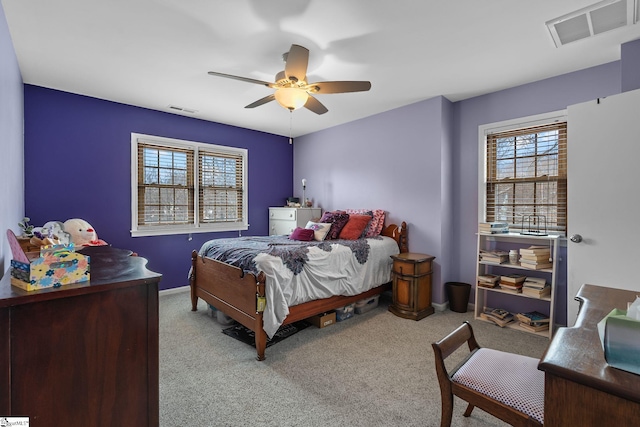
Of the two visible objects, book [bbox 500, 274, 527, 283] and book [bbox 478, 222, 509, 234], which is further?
book [bbox 478, 222, 509, 234]

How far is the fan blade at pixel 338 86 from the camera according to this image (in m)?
2.46

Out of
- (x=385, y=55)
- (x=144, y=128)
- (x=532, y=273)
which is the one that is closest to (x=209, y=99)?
(x=144, y=128)

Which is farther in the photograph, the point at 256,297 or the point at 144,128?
the point at 144,128

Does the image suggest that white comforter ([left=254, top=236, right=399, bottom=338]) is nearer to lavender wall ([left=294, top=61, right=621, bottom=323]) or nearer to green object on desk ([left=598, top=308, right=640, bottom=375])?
lavender wall ([left=294, top=61, right=621, bottom=323])

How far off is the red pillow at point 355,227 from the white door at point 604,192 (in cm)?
215

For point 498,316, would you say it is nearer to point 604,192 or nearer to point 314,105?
point 604,192

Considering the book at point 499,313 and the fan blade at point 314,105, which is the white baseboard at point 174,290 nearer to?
the fan blade at point 314,105

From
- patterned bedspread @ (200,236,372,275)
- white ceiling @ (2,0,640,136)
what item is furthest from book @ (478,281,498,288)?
white ceiling @ (2,0,640,136)

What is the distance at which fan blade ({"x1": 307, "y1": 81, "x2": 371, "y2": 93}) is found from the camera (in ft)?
8.09

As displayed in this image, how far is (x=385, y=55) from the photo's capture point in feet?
8.58

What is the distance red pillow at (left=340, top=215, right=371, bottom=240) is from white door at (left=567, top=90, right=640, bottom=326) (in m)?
2.15

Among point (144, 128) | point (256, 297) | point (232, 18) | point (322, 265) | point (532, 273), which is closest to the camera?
point (232, 18)

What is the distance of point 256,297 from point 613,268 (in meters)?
2.79

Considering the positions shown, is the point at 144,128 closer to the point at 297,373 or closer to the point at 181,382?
the point at 181,382
